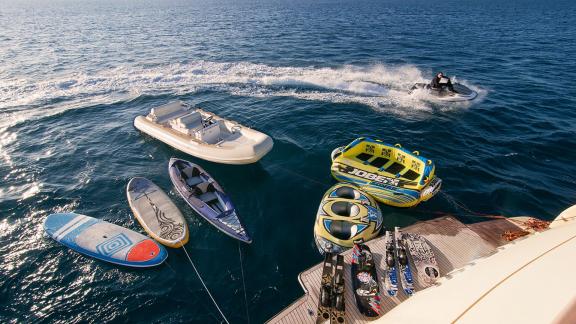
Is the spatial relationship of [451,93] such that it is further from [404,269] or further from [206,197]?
[206,197]

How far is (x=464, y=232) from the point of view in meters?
13.7

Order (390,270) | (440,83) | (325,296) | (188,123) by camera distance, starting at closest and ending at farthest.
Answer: (325,296) < (390,270) < (188,123) < (440,83)

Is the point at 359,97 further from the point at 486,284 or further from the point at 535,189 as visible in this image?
the point at 486,284

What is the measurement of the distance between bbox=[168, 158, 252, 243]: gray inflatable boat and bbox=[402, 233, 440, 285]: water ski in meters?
7.89

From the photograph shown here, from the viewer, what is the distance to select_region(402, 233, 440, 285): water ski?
11484mm

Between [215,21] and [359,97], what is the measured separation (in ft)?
Result: 207

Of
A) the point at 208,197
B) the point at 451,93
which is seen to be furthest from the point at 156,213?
the point at 451,93

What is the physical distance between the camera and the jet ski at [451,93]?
26438 mm

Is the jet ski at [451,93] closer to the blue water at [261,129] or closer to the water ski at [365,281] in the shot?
the blue water at [261,129]

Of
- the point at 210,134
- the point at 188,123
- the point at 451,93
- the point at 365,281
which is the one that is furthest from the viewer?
the point at 451,93

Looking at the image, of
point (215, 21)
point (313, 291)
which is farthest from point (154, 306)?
point (215, 21)

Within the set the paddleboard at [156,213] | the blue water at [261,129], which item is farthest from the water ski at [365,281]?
the paddleboard at [156,213]

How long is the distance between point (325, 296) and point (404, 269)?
382 cm

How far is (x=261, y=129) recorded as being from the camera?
24672 mm
